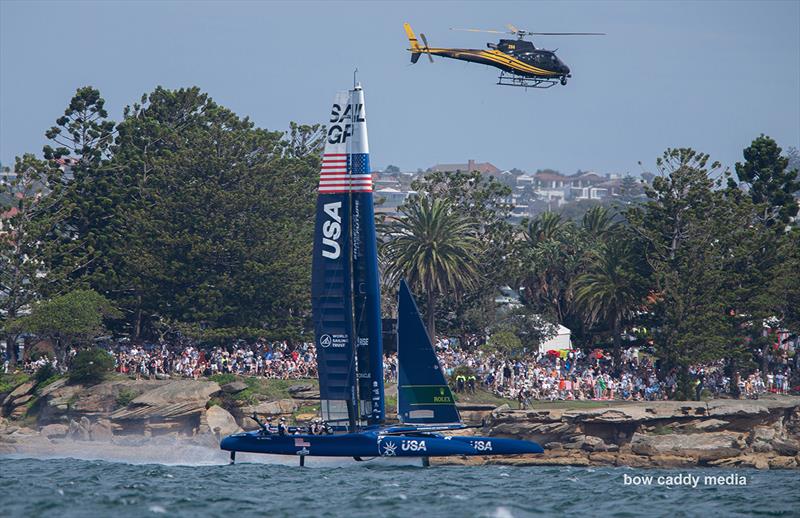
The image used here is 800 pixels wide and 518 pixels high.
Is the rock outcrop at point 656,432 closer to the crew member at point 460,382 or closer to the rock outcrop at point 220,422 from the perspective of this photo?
the crew member at point 460,382

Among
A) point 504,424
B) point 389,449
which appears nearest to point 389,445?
point 389,449

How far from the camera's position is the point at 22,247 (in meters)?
67.5

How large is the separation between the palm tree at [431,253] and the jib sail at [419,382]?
24.6 metres

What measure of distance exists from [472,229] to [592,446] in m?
22.2

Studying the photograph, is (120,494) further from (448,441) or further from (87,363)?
(87,363)

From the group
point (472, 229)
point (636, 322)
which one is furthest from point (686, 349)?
point (472, 229)

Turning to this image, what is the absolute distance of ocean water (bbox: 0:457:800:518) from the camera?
3562 centimetres

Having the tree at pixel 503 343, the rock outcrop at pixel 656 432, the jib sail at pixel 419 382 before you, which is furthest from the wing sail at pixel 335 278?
the tree at pixel 503 343

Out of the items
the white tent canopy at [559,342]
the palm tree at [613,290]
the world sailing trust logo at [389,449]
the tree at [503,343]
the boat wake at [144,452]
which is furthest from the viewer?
the white tent canopy at [559,342]

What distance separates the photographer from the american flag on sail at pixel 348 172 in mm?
44500

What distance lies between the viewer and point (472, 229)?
248 feet

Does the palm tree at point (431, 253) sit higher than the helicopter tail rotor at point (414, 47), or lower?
lower

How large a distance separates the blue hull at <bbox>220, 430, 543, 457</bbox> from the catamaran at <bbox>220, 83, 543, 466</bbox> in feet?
0.35

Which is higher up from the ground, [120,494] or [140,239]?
[140,239]
